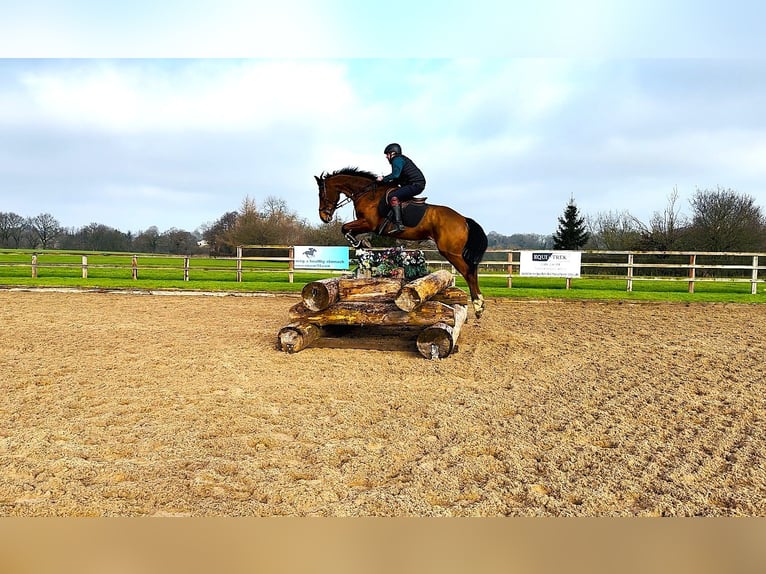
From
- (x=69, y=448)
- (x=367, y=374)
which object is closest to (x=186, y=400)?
(x=69, y=448)

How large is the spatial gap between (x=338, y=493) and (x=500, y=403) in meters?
2.16

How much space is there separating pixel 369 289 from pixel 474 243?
1.91 meters

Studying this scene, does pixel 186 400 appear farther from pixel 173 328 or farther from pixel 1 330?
pixel 1 330

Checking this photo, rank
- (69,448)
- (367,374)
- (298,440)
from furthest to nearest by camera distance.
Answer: (367,374)
(298,440)
(69,448)

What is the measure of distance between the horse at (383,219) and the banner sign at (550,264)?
911cm

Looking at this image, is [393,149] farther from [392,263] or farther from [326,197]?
[392,263]

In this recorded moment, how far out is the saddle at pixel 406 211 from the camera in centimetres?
677

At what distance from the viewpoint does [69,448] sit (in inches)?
125

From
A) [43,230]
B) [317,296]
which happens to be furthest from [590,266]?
[43,230]

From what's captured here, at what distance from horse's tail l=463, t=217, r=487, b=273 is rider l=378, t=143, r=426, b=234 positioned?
1.08 metres

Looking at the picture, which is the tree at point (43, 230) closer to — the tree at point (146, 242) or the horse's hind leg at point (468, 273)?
the tree at point (146, 242)

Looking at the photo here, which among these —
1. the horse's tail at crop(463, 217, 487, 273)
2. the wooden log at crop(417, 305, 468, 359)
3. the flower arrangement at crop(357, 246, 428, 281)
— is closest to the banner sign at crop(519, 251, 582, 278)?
the horse's tail at crop(463, 217, 487, 273)

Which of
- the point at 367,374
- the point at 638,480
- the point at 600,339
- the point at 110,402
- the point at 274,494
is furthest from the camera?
the point at 600,339

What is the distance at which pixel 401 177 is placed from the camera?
672 centimetres
